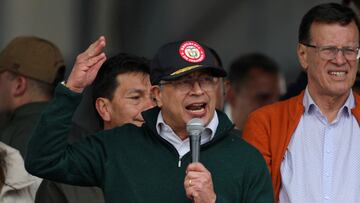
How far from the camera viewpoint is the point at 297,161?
19.8ft

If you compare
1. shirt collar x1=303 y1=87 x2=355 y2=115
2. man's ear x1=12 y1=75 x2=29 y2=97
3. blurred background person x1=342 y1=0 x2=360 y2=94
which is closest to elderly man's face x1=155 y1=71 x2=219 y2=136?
shirt collar x1=303 y1=87 x2=355 y2=115

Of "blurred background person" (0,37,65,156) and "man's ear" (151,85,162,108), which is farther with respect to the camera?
"blurred background person" (0,37,65,156)

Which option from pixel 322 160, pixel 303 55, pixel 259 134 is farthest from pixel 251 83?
pixel 322 160

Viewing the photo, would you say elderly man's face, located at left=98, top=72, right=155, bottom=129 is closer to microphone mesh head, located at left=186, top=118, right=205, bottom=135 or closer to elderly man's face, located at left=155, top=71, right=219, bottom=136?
elderly man's face, located at left=155, top=71, right=219, bottom=136

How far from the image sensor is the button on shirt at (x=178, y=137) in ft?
18.5

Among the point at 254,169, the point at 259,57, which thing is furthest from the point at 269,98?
the point at 254,169

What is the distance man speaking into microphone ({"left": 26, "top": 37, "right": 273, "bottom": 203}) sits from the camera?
547 centimetres

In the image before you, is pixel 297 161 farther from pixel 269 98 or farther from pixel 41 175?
pixel 269 98

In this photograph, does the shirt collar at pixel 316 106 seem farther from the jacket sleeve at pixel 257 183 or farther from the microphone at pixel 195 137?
the microphone at pixel 195 137

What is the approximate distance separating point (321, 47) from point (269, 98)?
11.8ft

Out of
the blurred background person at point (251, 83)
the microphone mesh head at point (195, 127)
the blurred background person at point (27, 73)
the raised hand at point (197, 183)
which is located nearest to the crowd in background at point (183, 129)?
the raised hand at point (197, 183)

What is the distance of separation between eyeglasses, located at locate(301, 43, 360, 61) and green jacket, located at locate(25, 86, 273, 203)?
0.77m

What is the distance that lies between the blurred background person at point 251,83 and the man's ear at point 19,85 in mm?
2276

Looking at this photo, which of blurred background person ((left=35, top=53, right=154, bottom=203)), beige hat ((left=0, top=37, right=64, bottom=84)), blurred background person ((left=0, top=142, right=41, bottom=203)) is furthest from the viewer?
beige hat ((left=0, top=37, right=64, bottom=84))
